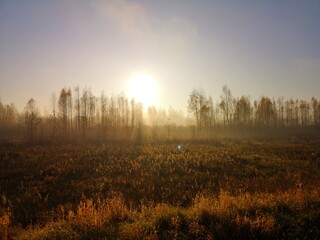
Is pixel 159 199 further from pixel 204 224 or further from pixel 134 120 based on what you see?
pixel 134 120

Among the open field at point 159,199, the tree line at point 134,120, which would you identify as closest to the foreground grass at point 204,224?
the open field at point 159,199

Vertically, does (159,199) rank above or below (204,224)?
below

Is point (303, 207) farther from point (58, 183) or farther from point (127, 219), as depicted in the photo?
point (58, 183)

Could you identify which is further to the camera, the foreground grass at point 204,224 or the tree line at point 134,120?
the tree line at point 134,120

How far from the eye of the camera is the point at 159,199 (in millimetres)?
10273

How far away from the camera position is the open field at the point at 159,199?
5.63 metres

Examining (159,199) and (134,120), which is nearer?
(159,199)

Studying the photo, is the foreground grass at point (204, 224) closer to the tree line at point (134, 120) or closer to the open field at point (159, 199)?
the open field at point (159, 199)

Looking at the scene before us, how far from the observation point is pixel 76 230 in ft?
18.8

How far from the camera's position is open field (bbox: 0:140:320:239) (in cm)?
563

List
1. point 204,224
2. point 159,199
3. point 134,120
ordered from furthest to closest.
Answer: point 134,120, point 159,199, point 204,224

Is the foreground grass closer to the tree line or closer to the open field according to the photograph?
the open field

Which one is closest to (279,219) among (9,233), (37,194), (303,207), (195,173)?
(303,207)

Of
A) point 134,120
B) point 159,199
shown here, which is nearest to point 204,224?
point 159,199
